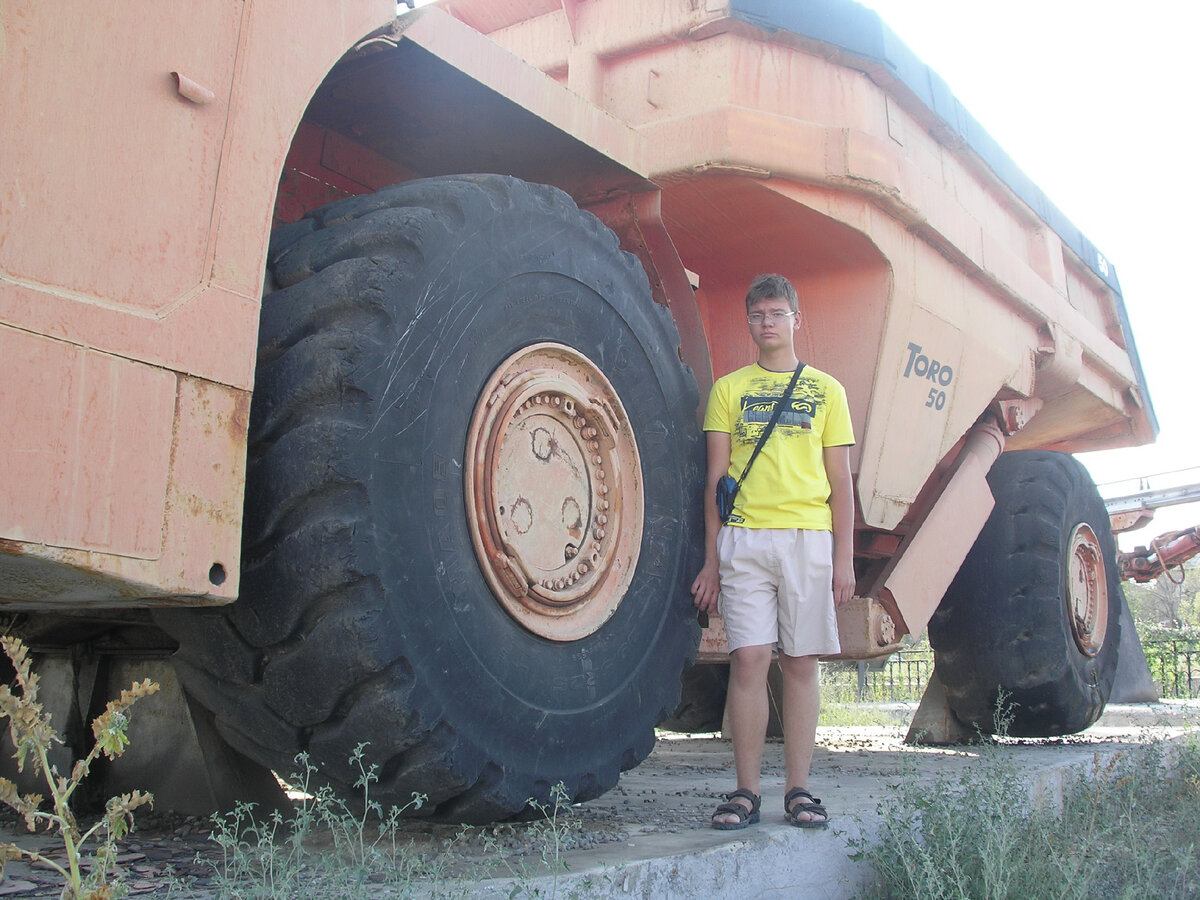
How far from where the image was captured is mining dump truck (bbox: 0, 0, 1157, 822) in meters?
1.65

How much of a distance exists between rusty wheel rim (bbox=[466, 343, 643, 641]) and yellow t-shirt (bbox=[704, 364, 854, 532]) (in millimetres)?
408

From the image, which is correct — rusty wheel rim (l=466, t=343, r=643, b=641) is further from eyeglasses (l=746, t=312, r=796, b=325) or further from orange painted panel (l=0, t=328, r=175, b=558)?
orange painted panel (l=0, t=328, r=175, b=558)

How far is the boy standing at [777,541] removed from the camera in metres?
2.92

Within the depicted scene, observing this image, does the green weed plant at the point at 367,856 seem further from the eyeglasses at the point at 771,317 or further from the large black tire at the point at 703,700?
the large black tire at the point at 703,700

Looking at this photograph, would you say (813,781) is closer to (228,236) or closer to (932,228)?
(932,228)

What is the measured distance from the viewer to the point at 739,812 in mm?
2713

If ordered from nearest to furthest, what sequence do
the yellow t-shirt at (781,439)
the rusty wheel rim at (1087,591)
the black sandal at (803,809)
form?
the black sandal at (803,809)
the yellow t-shirt at (781,439)
the rusty wheel rim at (1087,591)

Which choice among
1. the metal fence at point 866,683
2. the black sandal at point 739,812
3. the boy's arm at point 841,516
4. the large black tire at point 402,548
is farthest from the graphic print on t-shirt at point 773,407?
the metal fence at point 866,683

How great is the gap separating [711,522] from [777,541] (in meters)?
0.21

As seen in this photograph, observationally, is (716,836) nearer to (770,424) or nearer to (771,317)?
(770,424)

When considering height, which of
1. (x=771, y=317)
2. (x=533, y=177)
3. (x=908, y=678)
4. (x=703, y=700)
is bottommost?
(x=703, y=700)

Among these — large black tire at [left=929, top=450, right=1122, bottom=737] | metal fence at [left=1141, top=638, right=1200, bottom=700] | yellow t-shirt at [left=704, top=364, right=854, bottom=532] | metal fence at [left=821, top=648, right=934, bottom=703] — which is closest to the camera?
yellow t-shirt at [left=704, top=364, right=854, bottom=532]

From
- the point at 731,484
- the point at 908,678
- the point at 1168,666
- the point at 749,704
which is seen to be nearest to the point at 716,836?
the point at 749,704

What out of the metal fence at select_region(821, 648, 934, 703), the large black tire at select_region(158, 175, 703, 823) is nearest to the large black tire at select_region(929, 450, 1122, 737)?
the large black tire at select_region(158, 175, 703, 823)
